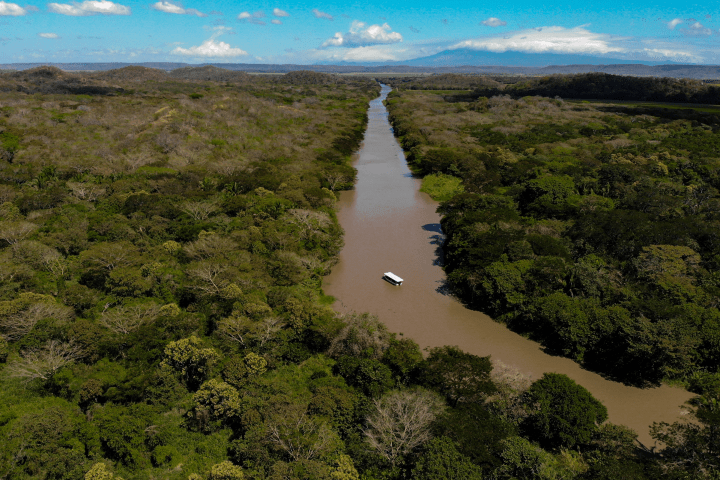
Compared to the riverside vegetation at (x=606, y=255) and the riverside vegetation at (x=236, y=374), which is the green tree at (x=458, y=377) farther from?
the riverside vegetation at (x=606, y=255)

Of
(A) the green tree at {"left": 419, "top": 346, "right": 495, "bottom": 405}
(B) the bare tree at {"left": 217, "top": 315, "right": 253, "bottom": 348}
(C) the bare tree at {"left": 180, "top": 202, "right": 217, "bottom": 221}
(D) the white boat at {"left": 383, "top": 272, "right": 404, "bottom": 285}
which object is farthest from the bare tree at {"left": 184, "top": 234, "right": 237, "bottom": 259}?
(A) the green tree at {"left": 419, "top": 346, "right": 495, "bottom": 405}

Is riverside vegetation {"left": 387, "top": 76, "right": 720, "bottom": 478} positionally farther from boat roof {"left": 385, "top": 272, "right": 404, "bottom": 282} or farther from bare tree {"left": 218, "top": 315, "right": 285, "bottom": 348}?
bare tree {"left": 218, "top": 315, "right": 285, "bottom": 348}

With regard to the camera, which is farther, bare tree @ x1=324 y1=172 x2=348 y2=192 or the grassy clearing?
bare tree @ x1=324 y1=172 x2=348 y2=192

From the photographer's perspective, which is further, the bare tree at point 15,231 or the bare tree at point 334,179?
the bare tree at point 334,179

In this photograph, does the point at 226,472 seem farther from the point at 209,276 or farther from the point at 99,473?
the point at 209,276

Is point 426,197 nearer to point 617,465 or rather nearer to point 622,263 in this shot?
point 622,263

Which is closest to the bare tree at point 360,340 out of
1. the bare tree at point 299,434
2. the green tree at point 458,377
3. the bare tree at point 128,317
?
the green tree at point 458,377
